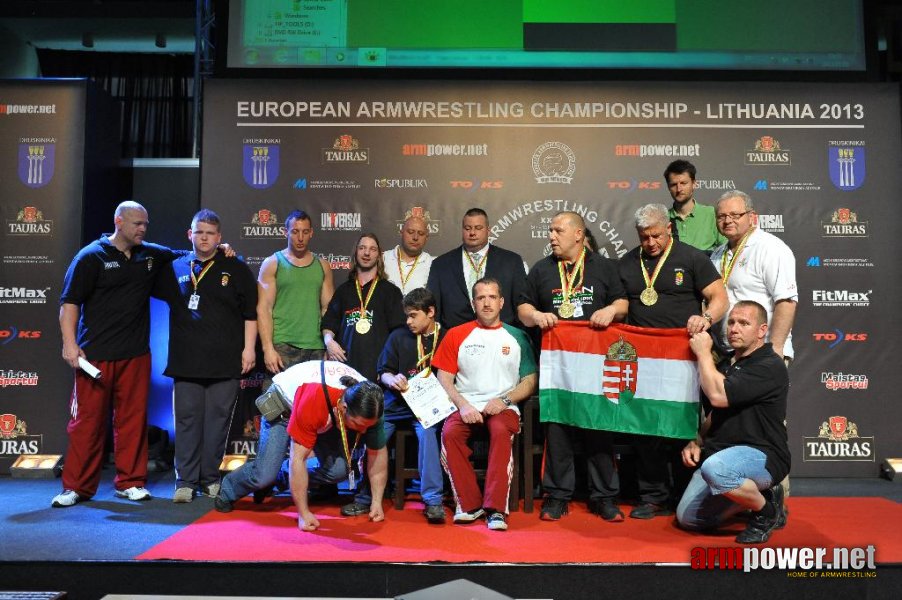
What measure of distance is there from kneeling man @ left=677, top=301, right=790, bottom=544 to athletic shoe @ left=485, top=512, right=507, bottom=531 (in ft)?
2.99

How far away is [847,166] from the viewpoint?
5738mm

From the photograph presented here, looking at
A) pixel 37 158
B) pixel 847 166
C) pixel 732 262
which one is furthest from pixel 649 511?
pixel 37 158

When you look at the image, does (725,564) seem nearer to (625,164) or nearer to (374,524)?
(374,524)

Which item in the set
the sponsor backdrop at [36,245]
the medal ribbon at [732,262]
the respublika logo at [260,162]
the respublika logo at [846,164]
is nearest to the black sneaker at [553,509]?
the medal ribbon at [732,262]

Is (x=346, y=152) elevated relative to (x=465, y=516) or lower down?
elevated

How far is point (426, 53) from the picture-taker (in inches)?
231

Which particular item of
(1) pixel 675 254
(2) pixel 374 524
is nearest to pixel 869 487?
(1) pixel 675 254

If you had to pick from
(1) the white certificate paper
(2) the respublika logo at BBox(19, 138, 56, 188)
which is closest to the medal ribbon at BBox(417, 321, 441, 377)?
(1) the white certificate paper

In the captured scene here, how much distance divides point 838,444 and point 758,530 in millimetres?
2346

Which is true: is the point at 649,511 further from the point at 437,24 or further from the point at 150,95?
the point at 150,95

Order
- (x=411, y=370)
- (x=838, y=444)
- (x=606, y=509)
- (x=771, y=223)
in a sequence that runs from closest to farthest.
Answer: (x=606, y=509) < (x=411, y=370) < (x=838, y=444) < (x=771, y=223)

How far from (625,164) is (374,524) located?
324 cm

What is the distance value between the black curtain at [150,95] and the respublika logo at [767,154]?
633cm

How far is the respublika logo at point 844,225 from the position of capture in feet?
18.7
